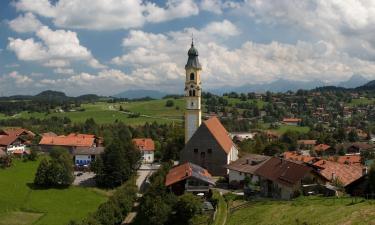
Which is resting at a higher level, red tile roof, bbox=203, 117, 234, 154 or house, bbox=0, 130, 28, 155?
red tile roof, bbox=203, 117, 234, 154

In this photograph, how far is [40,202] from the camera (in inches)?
2552

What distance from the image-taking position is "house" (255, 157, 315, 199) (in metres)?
43.8

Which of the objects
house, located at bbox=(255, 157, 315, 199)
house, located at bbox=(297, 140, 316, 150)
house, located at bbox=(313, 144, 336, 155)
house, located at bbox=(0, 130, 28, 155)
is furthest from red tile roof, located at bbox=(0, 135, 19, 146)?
house, located at bbox=(255, 157, 315, 199)

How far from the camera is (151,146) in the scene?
111 metres

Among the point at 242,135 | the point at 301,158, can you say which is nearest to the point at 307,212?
the point at 301,158

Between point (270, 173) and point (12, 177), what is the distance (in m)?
46.9

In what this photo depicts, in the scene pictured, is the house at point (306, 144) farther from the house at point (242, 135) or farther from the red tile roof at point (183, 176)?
the red tile roof at point (183, 176)

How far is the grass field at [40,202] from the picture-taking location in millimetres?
57609

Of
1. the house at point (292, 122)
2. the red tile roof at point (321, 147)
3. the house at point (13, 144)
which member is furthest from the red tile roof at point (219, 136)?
the house at point (292, 122)

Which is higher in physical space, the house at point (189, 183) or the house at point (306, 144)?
the house at point (189, 183)

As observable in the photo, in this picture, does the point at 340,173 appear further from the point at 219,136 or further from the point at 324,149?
the point at 324,149

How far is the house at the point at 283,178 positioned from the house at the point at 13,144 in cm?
7134

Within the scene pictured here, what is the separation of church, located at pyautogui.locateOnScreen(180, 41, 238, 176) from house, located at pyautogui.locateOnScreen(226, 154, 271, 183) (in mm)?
4446

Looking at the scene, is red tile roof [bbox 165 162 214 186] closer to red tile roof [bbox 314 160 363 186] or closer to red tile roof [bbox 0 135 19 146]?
red tile roof [bbox 314 160 363 186]
